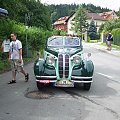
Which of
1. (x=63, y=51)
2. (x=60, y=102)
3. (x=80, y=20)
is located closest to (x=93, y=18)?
(x=80, y=20)

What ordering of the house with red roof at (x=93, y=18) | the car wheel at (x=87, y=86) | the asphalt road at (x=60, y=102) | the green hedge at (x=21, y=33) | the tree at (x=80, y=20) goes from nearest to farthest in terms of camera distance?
the asphalt road at (x=60, y=102) < the car wheel at (x=87, y=86) < the green hedge at (x=21, y=33) < the tree at (x=80, y=20) < the house with red roof at (x=93, y=18)

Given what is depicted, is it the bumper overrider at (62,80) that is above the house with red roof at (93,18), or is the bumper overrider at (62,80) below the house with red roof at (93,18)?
below

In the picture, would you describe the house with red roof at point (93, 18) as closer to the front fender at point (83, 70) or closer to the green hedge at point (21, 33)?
the green hedge at point (21, 33)

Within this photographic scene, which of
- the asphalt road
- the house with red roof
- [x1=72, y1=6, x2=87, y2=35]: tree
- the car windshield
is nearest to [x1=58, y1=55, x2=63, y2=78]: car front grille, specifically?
the asphalt road

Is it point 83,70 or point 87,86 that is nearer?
point 83,70

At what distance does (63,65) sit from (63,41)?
1860mm

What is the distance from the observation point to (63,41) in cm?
1219

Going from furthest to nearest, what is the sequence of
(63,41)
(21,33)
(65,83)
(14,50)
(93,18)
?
(93,18)
(21,33)
(63,41)
(14,50)
(65,83)

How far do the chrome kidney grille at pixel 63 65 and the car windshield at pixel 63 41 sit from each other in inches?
54.4

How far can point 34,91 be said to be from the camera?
10.5 meters

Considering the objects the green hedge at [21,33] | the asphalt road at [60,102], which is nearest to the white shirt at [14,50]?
the asphalt road at [60,102]

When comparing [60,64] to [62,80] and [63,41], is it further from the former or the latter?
[63,41]

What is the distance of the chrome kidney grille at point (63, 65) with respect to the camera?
10.5 metres

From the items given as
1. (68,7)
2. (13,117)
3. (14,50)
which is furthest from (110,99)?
(68,7)
